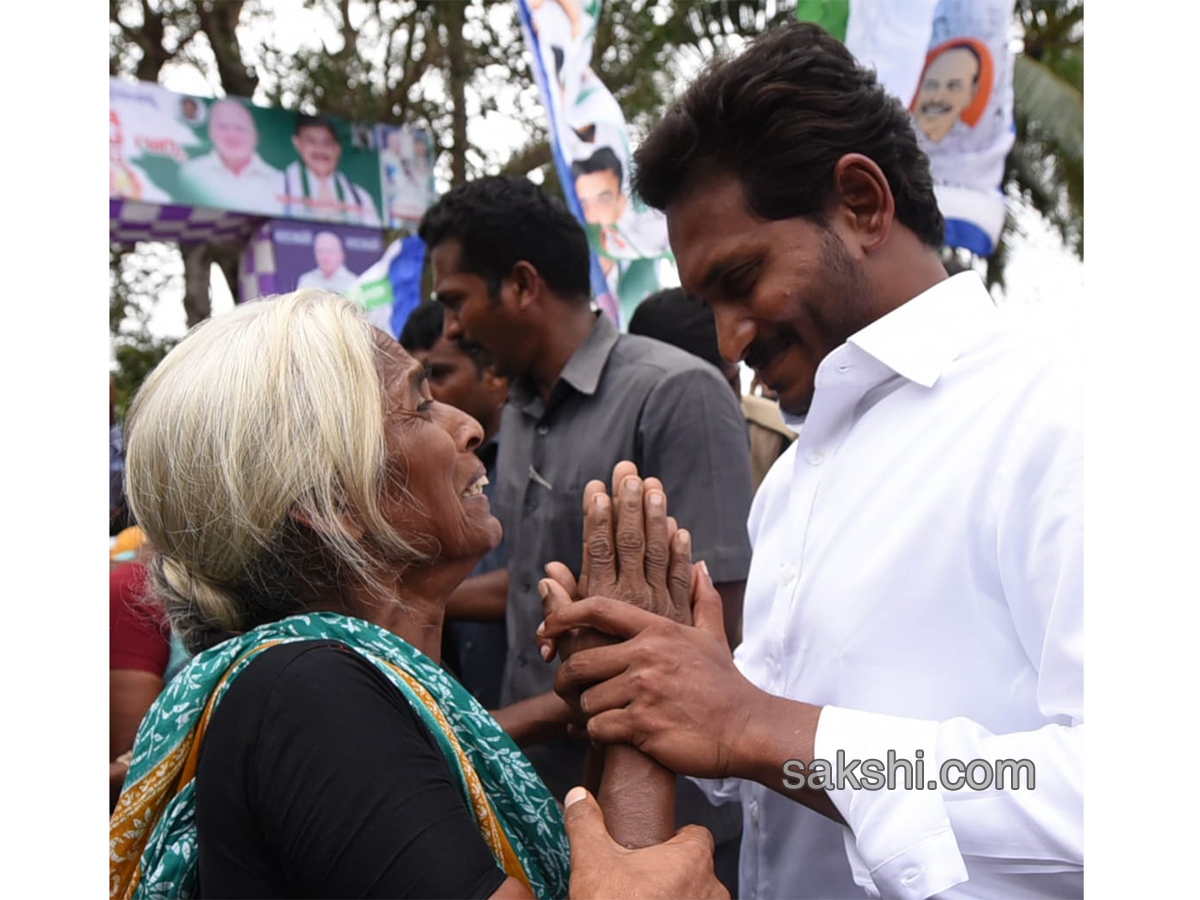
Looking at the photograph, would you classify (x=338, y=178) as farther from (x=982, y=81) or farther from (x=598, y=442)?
(x=598, y=442)

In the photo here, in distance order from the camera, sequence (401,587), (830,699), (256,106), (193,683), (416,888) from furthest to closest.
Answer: (256,106)
(401,587)
(830,699)
(193,683)
(416,888)

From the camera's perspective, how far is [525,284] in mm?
3342

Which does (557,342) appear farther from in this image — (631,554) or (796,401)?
(631,554)

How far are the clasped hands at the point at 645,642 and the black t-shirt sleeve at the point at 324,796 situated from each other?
0.85 ft

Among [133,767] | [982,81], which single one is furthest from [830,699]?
[982,81]

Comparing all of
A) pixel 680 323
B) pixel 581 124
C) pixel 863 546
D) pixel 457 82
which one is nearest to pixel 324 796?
pixel 863 546

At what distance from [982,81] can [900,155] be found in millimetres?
3147

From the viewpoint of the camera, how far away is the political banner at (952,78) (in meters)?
4.29

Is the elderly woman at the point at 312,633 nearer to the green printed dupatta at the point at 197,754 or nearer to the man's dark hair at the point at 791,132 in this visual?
the green printed dupatta at the point at 197,754

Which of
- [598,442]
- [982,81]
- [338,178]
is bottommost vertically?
[598,442]

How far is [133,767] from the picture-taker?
1603 mm

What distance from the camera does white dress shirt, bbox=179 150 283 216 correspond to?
9.15 metres

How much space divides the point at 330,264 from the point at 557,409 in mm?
7586

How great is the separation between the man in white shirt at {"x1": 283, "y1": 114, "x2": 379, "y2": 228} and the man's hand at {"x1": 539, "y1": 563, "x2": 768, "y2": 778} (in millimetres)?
8927
